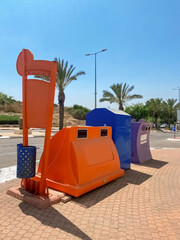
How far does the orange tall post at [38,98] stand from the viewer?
11.5 feet

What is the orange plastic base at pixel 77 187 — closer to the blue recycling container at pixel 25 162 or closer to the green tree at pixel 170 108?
the blue recycling container at pixel 25 162

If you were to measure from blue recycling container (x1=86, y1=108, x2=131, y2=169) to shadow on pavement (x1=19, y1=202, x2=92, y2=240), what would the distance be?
2.88 meters

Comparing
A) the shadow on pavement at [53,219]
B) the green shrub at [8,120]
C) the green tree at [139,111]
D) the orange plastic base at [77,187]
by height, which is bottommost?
the shadow on pavement at [53,219]

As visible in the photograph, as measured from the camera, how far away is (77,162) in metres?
3.81

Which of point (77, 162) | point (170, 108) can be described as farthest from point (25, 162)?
point (170, 108)

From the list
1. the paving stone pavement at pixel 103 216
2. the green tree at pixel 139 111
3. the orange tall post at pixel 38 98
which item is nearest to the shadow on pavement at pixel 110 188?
the paving stone pavement at pixel 103 216

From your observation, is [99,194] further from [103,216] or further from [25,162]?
[25,162]

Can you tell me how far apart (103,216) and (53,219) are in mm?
784

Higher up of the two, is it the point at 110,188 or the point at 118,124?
the point at 118,124

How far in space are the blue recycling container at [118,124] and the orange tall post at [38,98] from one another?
2.41 meters

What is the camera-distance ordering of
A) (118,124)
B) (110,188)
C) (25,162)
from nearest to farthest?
1. (25,162)
2. (110,188)
3. (118,124)

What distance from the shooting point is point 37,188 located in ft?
11.9

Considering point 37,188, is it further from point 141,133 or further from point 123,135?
point 141,133

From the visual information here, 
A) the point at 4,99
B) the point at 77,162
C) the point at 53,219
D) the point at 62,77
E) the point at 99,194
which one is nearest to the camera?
the point at 53,219
